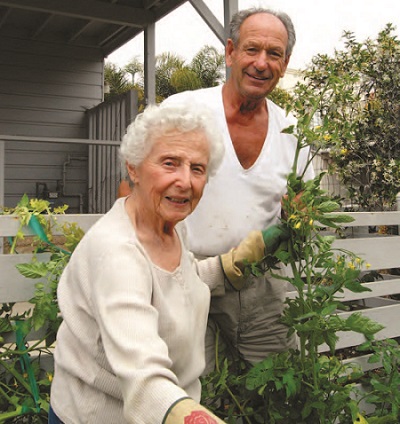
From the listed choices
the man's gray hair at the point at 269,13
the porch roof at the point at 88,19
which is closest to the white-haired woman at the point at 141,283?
the man's gray hair at the point at 269,13

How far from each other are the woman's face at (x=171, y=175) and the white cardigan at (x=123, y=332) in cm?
8

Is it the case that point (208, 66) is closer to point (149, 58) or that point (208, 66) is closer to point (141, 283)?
point (149, 58)

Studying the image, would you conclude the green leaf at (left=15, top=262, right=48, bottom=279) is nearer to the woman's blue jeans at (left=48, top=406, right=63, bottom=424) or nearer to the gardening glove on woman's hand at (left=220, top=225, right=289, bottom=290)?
the woman's blue jeans at (left=48, top=406, right=63, bottom=424)

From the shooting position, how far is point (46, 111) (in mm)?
9586

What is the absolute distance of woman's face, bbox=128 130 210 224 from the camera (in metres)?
1.40

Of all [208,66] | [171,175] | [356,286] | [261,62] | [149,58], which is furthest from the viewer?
[208,66]

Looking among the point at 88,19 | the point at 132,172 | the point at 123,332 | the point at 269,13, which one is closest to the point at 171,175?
the point at 132,172

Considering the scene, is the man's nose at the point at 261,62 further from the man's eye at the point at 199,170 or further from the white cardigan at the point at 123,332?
the white cardigan at the point at 123,332

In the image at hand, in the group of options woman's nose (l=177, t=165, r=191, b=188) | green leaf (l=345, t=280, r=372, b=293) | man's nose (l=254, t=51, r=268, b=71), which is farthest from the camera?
man's nose (l=254, t=51, r=268, b=71)

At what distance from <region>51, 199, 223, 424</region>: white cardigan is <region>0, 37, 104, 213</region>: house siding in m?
8.14

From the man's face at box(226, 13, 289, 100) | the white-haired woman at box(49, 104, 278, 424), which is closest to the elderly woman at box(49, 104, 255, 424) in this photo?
the white-haired woman at box(49, 104, 278, 424)

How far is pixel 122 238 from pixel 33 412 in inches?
36.2

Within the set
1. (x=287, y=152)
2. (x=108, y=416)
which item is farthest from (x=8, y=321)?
(x=287, y=152)

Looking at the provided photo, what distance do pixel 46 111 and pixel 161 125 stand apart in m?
8.70
